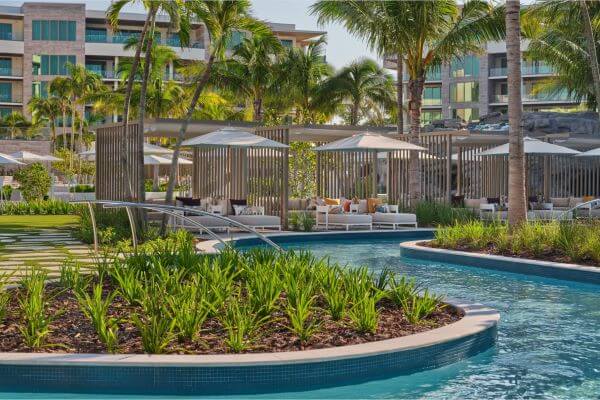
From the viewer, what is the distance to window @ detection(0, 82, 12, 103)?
71438 mm

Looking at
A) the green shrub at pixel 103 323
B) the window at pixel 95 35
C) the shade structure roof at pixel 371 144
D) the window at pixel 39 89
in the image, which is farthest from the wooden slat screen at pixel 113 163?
the window at pixel 95 35

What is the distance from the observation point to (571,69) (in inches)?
1249

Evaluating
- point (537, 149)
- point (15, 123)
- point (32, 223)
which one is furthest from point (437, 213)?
point (15, 123)

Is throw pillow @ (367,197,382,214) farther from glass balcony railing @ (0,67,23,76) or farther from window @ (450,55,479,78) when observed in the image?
glass balcony railing @ (0,67,23,76)

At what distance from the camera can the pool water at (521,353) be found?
22.4ft

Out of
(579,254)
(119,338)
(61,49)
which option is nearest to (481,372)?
(119,338)

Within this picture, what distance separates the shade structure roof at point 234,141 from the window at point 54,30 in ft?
168

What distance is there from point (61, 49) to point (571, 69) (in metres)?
47.9

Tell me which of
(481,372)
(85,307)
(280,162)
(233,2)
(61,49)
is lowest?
(481,372)

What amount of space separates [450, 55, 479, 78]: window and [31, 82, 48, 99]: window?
32.5m

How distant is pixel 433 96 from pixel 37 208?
1998 inches

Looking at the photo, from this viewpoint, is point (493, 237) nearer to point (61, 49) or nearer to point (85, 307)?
point (85, 307)

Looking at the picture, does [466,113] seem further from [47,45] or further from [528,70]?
[47,45]

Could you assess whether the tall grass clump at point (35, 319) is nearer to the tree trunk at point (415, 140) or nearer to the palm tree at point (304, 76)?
the tree trunk at point (415, 140)
